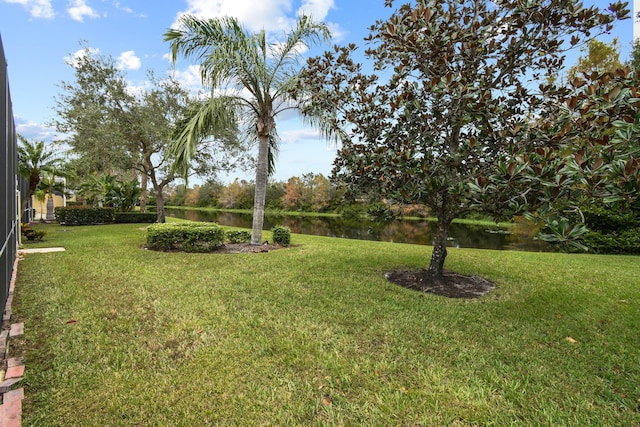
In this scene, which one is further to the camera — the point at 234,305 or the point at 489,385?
the point at 234,305

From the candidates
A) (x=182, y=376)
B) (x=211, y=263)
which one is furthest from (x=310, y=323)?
(x=211, y=263)

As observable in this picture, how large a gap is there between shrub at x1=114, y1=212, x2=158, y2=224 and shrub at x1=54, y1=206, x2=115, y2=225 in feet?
1.01

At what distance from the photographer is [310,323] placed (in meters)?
3.86

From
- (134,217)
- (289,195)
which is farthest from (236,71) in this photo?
(289,195)

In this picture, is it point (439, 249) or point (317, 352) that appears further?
point (439, 249)

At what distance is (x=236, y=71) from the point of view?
8.32 m

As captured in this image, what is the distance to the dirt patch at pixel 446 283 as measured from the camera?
17.6 feet

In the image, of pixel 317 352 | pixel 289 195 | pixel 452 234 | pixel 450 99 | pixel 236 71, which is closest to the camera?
pixel 317 352

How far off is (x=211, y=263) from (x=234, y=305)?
2.92m

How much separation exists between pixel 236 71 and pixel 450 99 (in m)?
5.78

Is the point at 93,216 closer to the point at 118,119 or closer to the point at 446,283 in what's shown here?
the point at 118,119

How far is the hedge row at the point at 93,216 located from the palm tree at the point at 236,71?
464 inches

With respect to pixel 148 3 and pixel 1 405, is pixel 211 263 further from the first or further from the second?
pixel 148 3

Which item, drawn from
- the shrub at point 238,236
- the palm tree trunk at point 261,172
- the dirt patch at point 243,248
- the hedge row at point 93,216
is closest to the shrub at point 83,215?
the hedge row at point 93,216
